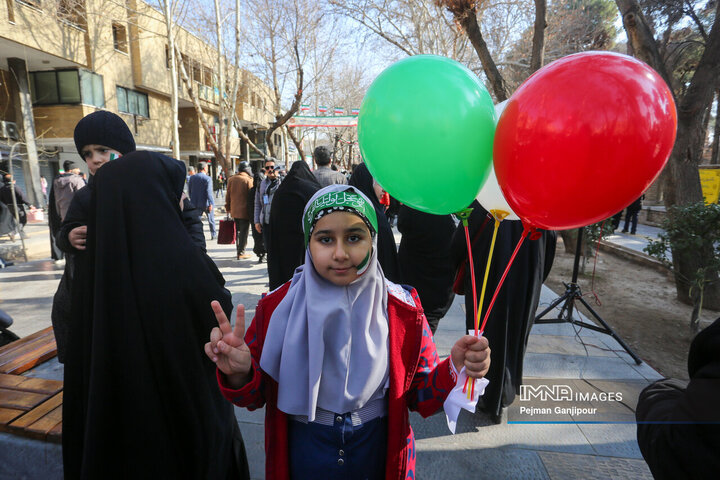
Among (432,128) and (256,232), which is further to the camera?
(256,232)

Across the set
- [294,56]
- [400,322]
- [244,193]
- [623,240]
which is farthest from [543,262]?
[294,56]

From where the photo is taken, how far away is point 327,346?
1.32 m

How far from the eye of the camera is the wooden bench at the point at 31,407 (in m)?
1.83

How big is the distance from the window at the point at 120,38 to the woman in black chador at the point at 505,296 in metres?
22.0

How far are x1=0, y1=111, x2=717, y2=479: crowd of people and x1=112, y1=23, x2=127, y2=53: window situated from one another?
21141 mm

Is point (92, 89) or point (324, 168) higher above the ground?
point (92, 89)

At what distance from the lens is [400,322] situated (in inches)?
56.0

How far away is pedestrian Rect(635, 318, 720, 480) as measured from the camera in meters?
0.89

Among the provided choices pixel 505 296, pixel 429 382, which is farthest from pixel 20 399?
pixel 505 296

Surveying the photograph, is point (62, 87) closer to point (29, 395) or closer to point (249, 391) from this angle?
point (29, 395)

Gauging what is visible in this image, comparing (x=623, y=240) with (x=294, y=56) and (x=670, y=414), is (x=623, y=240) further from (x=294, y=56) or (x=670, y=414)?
(x=294, y=56)

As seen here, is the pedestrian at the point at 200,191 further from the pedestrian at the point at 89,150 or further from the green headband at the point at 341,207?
the green headband at the point at 341,207

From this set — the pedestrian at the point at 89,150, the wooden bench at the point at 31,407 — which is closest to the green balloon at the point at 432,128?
the pedestrian at the point at 89,150

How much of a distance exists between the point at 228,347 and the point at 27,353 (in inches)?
94.4
